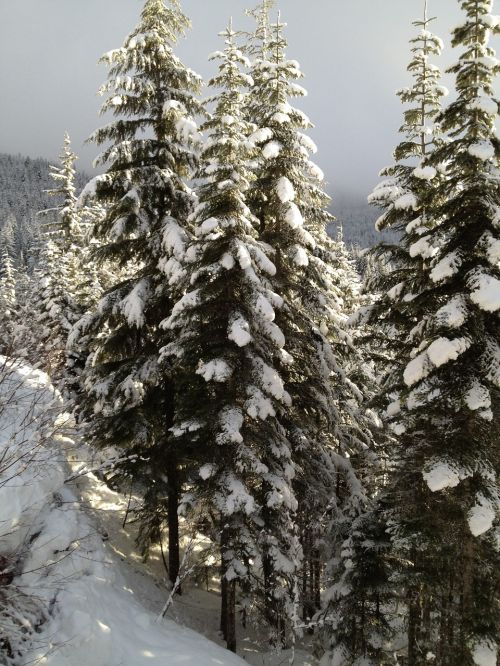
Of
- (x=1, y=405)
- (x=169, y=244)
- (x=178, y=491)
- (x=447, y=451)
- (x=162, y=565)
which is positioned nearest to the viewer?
(x=1, y=405)

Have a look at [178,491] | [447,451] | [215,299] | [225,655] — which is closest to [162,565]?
[178,491]

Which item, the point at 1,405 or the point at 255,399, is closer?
the point at 1,405

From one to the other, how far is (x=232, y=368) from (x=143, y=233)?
462cm

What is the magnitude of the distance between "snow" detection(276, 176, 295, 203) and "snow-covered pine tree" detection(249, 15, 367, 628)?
0.14ft

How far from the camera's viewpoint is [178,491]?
42.6 ft

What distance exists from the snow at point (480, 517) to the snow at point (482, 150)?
663 cm

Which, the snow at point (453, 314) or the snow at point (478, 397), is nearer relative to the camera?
the snow at point (478, 397)

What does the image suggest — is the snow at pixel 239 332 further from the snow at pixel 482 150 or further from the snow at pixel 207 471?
the snow at pixel 482 150

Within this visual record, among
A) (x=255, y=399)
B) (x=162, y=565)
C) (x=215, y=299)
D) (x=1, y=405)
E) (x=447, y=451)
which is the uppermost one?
(x=215, y=299)

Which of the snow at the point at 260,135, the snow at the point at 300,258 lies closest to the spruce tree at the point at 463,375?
the snow at the point at 300,258

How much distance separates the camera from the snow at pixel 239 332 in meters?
9.82

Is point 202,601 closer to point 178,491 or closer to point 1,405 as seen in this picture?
point 178,491

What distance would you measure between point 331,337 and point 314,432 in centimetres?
313

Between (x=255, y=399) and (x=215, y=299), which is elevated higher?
(x=215, y=299)
